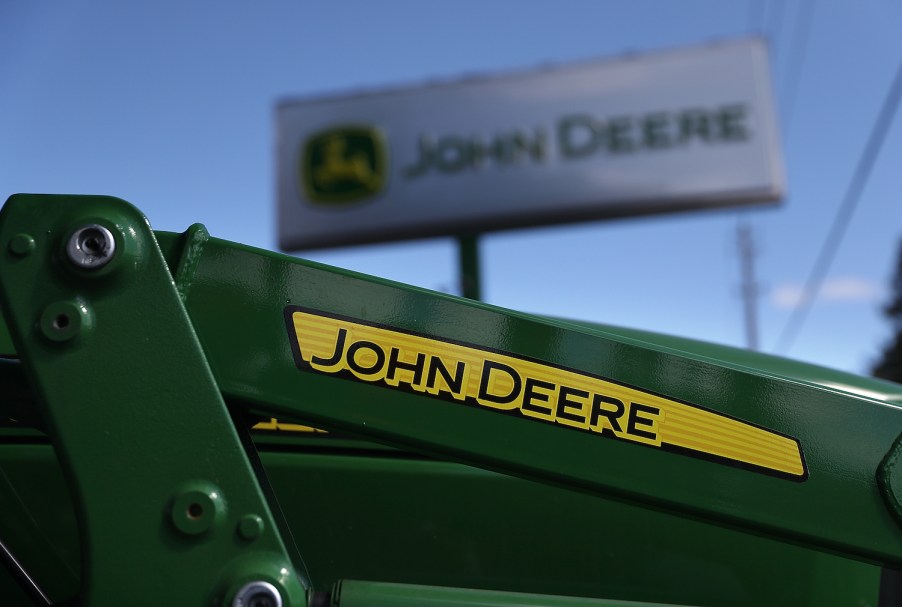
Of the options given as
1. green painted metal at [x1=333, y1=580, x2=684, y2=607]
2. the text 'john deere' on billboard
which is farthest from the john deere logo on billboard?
green painted metal at [x1=333, y1=580, x2=684, y2=607]

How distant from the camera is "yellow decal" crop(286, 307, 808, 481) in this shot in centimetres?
121

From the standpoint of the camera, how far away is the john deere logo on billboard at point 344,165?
9.66m

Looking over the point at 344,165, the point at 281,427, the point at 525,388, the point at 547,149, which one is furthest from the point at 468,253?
the point at 525,388

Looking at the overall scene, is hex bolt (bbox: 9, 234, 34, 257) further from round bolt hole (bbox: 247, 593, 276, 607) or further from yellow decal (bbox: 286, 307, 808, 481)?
round bolt hole (bbox: 247, 593, 276, 607)

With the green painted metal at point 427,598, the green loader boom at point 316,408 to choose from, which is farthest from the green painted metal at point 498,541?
the green painted metal at point 427,598

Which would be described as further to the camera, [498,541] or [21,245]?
[498,541]

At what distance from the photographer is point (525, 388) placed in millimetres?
1220

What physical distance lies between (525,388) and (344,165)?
29.8 ft

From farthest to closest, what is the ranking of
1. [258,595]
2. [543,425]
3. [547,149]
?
[547,149]
[543,425]
[258,595]

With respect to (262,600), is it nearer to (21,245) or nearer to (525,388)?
(525,388)

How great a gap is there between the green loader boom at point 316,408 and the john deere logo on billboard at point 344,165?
333 inches

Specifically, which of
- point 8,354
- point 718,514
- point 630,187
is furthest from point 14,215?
point 630,187

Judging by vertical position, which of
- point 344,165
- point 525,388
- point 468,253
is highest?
point 344,165

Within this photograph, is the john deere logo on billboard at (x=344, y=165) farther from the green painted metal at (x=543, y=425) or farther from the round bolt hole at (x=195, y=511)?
the round bolt hole at (x=195, y=511)
